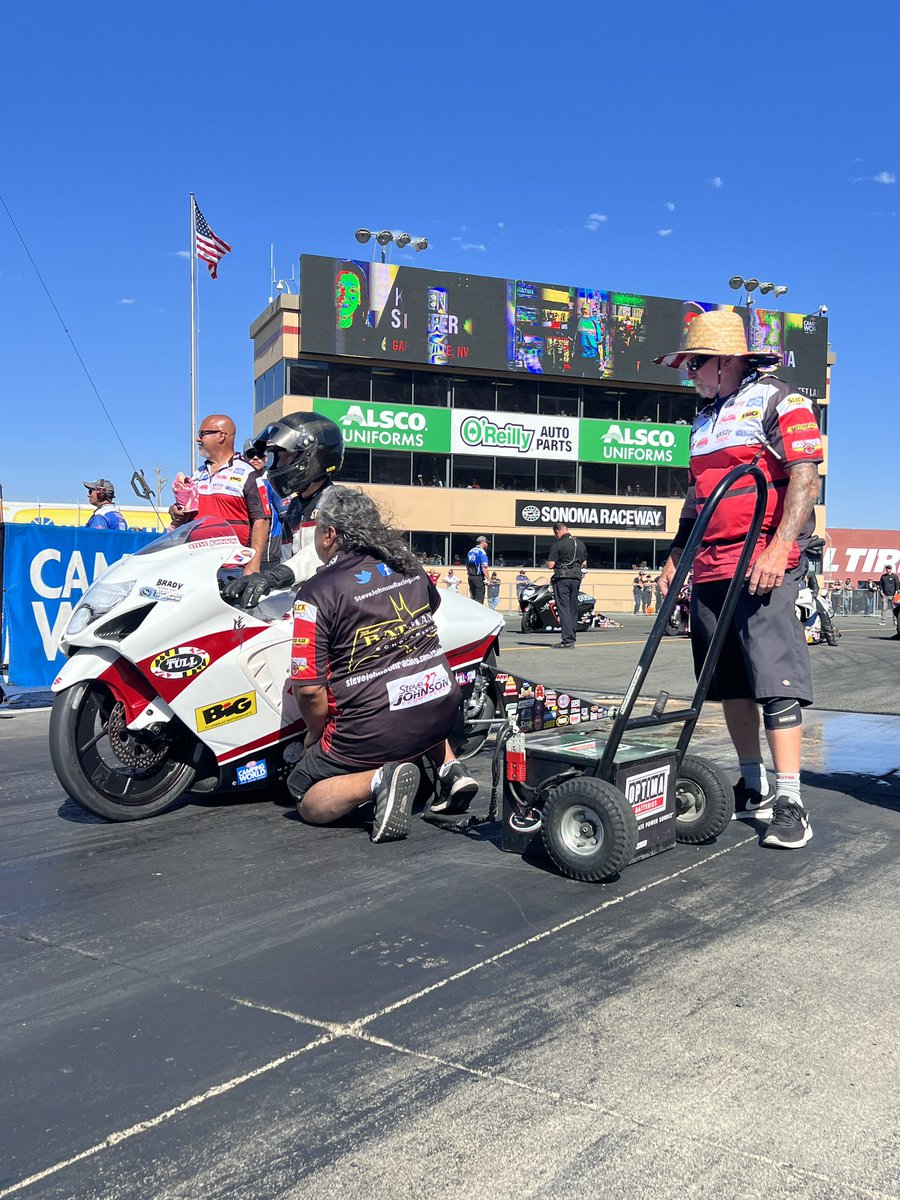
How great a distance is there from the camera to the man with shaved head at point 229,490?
557 centimetres

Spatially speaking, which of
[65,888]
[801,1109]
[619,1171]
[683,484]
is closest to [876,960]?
[801,1109]

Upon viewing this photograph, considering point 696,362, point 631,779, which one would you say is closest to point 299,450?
point 696,362

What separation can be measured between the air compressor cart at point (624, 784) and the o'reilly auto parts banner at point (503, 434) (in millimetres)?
34723

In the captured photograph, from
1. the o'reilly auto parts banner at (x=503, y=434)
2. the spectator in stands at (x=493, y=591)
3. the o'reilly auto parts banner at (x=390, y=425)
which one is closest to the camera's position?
the spectator in stands at (x=493, y=591)

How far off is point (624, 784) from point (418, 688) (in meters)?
1.06

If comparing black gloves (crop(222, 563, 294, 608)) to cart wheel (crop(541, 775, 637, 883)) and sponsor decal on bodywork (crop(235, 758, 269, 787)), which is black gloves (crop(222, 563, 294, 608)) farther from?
cart wheel (crop(541, 775, 637, 883))

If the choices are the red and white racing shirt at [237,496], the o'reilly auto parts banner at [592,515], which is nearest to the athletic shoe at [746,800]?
the red and white racing shirt at [237,496]

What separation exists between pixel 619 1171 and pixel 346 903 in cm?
163

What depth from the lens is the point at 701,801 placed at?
3936 mm

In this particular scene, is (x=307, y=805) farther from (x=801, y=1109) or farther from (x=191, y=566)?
(x=801, y=1109)

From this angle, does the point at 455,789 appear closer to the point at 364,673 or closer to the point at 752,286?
the point at 364,673

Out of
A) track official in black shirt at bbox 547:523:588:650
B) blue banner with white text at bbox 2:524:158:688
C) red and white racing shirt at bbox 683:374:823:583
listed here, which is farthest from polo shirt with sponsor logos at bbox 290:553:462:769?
track official in black shirt at bbox 547:523:588:650

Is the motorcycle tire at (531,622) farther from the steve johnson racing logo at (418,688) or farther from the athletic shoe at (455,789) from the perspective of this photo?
the steve johnson racing logo at (418,688)

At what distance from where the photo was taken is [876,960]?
2.80 meters
